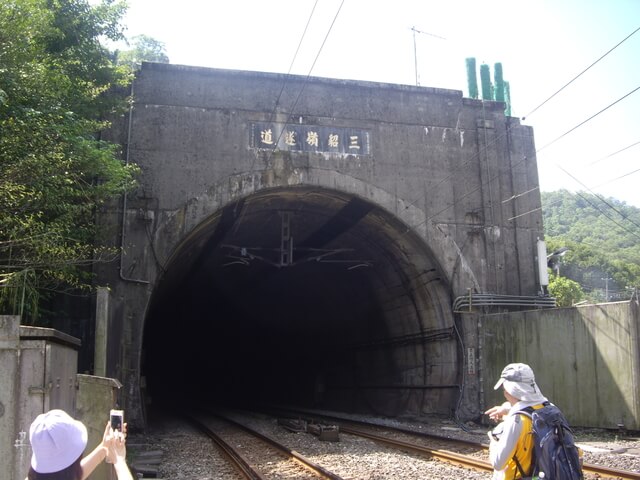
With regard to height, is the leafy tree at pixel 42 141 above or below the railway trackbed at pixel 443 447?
above

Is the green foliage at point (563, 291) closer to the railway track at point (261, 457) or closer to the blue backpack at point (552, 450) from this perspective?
the railway track at point (261, 457)

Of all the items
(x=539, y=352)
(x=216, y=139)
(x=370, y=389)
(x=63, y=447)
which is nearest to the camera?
(x=63, y=447)

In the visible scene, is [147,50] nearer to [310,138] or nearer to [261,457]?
[310,138]

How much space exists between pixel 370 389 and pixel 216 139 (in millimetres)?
8517

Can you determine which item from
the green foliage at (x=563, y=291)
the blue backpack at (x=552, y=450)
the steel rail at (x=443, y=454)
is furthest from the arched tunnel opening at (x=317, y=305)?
the green foliage at (x=563, y=291)

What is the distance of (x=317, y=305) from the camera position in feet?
67.4

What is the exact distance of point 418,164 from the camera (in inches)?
532


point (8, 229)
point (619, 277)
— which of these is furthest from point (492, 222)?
point (619, 277)

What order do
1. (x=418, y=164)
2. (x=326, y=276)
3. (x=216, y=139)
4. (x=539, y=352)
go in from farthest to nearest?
(x=326, y=276) → (x=418, y=164) → (x=216, y=139) → (x=539, y=352)

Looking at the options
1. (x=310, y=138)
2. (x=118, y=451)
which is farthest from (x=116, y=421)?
(x=310, y=138)

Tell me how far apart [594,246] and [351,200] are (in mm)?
45362

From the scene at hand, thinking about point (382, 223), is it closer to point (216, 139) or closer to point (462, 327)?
point (462, 327)

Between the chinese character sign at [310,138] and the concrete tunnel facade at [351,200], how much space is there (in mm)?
23

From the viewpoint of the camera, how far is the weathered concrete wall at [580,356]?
32.3ft
